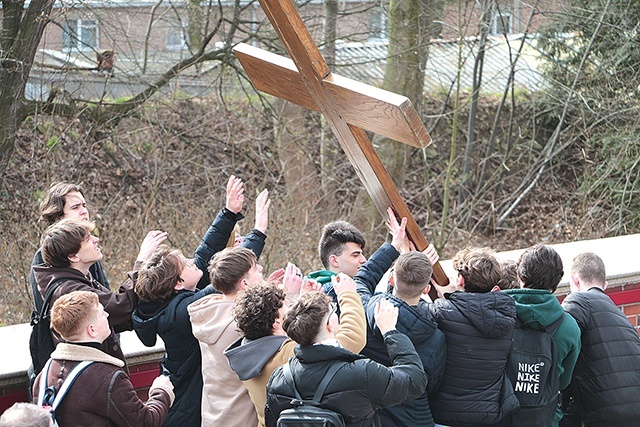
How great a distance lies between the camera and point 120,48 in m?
12.0

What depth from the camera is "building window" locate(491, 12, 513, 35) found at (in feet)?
44.0

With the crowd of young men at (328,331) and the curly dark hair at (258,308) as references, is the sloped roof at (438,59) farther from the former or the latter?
the curly dark hair at (258,308)

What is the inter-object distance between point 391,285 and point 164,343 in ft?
3.90

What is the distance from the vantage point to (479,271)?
4430mm

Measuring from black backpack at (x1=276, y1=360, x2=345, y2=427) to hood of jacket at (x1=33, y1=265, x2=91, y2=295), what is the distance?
1.20m

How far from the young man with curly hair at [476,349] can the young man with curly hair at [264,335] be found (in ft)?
2.10

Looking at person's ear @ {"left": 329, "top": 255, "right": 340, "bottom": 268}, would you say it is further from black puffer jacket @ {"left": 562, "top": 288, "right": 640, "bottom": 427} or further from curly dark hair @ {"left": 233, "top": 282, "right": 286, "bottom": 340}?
black puffer jacket @ {"left": 562, "top": 288, "right": 640, "bottom": 427}

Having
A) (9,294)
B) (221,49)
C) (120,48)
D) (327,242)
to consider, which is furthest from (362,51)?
(327,242)

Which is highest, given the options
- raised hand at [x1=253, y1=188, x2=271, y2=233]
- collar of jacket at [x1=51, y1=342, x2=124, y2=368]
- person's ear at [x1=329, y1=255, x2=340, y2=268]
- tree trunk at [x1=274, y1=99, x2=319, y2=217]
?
raised hand at [x1=253, y1=188, x2=271, y2=233]

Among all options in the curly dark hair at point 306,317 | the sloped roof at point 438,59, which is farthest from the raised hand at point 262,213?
the sloped roof at point 438,59

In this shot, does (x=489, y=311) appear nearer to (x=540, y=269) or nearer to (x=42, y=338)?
(x=540, y=269)

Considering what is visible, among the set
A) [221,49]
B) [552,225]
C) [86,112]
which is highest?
[221,49]

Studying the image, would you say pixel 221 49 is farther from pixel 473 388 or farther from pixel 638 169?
pixel 473 388

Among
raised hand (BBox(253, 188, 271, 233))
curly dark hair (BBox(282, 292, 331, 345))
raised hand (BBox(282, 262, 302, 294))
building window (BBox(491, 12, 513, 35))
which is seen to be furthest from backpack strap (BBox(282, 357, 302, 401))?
building window (BBox(491, 12, 513, 35))
